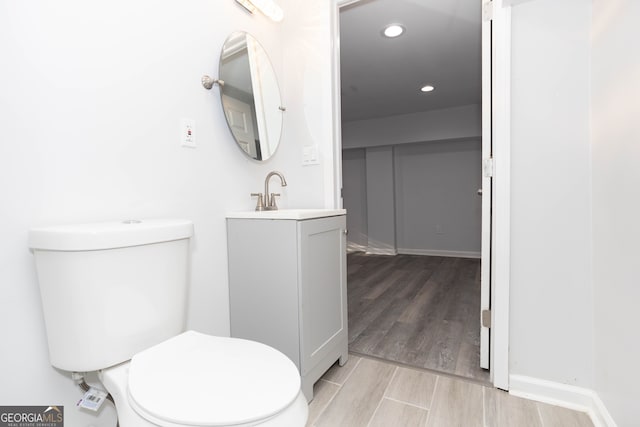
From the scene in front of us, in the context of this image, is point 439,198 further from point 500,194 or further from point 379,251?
point 500,194

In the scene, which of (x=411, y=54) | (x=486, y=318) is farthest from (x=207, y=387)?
(x=411, y=54)

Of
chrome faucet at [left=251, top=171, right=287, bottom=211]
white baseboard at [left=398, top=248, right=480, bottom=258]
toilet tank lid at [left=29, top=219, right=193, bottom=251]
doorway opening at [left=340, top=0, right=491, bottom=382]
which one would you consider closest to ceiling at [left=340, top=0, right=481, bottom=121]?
doorway opening at [left=340, top=0, right=491, bottom=382]

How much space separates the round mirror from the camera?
1371 millimetres

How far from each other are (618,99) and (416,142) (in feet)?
11.2

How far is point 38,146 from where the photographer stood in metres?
0.79

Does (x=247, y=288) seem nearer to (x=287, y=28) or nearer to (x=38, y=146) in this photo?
(x=38, y=146)

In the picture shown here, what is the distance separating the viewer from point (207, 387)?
24.9 inches

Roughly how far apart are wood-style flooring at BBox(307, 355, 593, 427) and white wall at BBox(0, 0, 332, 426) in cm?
59

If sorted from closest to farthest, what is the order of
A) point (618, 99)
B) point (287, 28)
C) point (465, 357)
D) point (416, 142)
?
1. point (618, 99)
2. point (465, 357)
3. point (287, 28)
4. point (416, 142)

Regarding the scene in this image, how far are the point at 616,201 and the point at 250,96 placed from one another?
1.54 meters

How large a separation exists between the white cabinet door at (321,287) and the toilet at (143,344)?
0.42 meters

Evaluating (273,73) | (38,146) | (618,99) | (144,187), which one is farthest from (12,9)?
(618,99)

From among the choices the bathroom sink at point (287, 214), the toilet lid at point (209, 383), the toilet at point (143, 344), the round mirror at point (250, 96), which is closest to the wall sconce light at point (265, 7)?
the round mirror at point (250, 96)

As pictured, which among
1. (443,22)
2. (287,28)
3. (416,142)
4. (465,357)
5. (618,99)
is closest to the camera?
(618,99)
